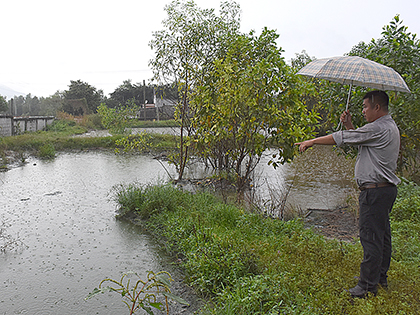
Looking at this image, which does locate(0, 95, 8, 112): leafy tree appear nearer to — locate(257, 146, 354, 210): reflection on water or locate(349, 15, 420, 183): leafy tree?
locate(257, 146, 354, 210): reflection on water

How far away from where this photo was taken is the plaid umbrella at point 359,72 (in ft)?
10.6

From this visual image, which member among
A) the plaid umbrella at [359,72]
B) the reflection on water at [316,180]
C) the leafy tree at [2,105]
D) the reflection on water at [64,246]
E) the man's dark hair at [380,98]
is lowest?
the reflection on water at [64,246]

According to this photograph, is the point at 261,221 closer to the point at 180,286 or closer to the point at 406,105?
the point at 180,286

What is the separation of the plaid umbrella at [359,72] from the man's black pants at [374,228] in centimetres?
96

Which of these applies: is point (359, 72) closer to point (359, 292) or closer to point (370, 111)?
point (370, 111)

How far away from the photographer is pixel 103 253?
5.14 metres

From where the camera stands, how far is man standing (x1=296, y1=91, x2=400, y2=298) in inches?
114

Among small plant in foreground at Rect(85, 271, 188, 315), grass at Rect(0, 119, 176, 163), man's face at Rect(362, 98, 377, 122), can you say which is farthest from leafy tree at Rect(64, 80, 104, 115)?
man's face at Rect(362, 98, 377, 122)

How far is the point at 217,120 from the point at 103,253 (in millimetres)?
2988

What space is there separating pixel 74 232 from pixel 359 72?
16.6 ft

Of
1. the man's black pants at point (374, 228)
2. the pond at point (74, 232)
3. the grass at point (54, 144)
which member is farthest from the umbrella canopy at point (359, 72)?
the grass at point (54, 144)

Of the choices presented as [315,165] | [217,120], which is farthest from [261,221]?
[315,165]

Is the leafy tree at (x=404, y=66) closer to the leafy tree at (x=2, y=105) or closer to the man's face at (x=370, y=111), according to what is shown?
the man's face at (x=370, y=111)

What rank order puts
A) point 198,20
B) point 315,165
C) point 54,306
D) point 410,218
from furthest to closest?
point 315,165 < point 198,20 < point 410,218 < point 54,306
